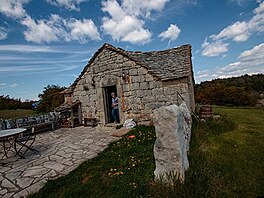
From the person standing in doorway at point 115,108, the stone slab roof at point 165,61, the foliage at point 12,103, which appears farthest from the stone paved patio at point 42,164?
the foliage at point 12,103

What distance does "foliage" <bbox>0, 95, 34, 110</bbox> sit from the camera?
1941cm

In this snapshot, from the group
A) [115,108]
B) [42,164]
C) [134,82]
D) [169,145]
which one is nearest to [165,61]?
[134,82]

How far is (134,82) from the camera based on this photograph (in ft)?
26.8

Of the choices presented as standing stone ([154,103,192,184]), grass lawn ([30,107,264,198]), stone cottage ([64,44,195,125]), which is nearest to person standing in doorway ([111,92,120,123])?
stone cottage ([64,44,195,125])

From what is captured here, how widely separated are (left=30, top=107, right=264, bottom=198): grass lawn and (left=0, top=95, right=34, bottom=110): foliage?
1963 cm

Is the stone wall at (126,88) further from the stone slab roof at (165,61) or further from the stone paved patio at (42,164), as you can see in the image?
the stone paved patio at (42,164)

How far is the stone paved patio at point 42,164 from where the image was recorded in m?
3.66

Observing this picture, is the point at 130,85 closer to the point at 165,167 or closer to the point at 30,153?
the point at 30,153

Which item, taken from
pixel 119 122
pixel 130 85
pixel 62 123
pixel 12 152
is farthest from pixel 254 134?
pixel 62 123

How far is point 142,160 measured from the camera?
13.7 feet

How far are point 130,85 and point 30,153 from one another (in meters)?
4.92

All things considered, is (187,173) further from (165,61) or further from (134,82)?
(165,61)

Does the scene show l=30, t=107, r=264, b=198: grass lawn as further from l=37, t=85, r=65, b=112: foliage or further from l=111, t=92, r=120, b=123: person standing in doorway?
l=37, t=85, r=65, b=112: foliage

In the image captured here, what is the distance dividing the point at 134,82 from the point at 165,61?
79.0 inches
